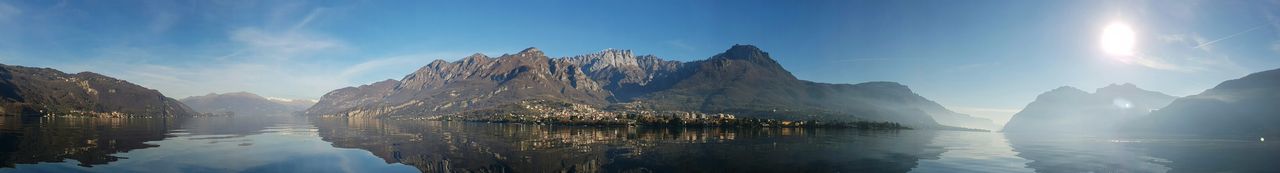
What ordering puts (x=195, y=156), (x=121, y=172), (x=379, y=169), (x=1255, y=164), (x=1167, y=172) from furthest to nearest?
(x=1255, y=164) → (x=1167, y=172) → (x=195, y=156) → (x=379, y=169) → (x=121, y=172)

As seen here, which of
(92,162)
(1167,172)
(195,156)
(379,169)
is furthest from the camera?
(1167,172)

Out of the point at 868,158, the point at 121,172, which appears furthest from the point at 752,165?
the point at 121,172

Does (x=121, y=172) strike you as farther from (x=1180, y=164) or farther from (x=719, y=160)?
(x=1180, y=164)

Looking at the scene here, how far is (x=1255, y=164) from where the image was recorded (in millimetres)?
86625

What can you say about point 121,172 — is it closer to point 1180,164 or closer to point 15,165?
point 15,165

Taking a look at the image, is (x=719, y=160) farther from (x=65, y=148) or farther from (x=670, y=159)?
(x=65, y=148)

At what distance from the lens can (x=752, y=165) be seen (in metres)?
73.0

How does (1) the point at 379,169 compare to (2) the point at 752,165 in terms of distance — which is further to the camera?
(2) the point at 752,165

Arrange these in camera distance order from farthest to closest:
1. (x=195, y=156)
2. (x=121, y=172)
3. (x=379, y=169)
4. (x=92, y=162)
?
(x=195, y=156), (x=379, y=169), (x=92, y=162), (x=121, y=172)

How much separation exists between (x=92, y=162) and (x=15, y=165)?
17.6 feet

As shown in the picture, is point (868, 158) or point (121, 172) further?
point (868, 158)

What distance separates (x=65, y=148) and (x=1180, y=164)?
145546mm

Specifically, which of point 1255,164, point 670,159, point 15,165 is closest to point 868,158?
point 670,159

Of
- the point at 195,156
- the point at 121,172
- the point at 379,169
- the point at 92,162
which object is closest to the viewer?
the point at 121,172
